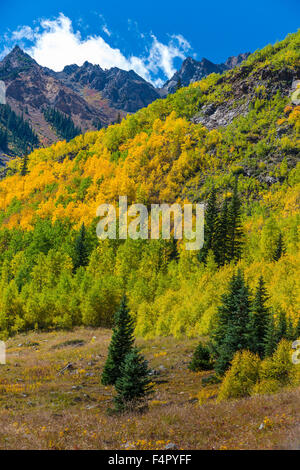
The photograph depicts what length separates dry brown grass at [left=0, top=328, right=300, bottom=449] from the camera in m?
12.6

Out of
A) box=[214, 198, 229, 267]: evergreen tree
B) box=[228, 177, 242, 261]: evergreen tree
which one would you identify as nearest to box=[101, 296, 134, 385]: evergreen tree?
box=[214, 198, 229, 267]: evergreen tree

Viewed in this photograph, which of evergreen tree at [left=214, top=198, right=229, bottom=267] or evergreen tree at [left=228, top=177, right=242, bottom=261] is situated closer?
evergreen tree at [left=228, top=177, right=242, bottom=261]

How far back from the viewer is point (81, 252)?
78500mm

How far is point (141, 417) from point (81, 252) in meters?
64.2

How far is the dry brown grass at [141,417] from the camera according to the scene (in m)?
12.6

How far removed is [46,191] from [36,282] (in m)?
47.8

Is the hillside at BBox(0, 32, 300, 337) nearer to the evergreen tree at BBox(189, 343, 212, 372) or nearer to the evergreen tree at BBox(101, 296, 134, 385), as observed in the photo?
the evergreen tree at BBox(189, 343, 212, 372)

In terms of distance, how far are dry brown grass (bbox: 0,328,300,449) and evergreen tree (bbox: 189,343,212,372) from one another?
0.80 metres

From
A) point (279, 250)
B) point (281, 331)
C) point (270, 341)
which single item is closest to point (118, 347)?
point (270, 341)

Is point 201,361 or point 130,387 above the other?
point 130,387

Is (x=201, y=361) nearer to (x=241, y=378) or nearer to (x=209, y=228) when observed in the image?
(x=241, y=378)

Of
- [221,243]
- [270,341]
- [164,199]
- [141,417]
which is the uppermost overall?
[164,199]
